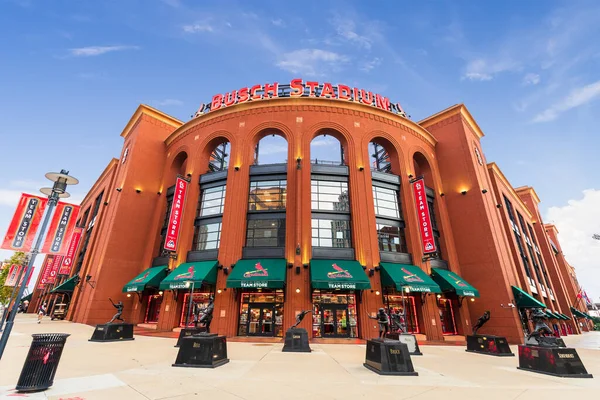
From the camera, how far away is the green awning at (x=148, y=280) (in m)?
21.9

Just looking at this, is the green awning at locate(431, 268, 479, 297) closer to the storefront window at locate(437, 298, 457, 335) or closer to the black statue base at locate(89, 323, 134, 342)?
the storefront window at locate(437, 298, 457, 335)

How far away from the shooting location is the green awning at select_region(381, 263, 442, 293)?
63.9 ft

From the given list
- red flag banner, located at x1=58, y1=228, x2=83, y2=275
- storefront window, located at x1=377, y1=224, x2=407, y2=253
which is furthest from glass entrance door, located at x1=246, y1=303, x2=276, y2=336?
red flag banner, located at x1=58, y1=228, x2=83, y2=275

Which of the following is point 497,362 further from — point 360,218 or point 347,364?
point 360,218

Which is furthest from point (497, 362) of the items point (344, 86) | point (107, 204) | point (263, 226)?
point (107, 204)

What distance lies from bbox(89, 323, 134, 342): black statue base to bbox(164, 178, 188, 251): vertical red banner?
22.8 feet

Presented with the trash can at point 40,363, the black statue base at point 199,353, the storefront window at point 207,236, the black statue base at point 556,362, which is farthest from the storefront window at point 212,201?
the black statue base at point 556,362

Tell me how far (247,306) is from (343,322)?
7.28 metres

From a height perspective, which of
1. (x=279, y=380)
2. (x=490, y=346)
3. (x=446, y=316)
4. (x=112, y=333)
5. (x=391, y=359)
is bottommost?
(x=279, y=380)

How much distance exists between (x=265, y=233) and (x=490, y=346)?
16.3 meters

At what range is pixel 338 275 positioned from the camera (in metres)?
19.6

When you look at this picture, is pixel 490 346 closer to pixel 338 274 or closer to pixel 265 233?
pixel 338 274

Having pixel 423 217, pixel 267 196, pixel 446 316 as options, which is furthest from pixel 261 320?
pixel 423 217

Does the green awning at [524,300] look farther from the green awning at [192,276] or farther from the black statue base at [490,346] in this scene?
the green awning at [192,276]
